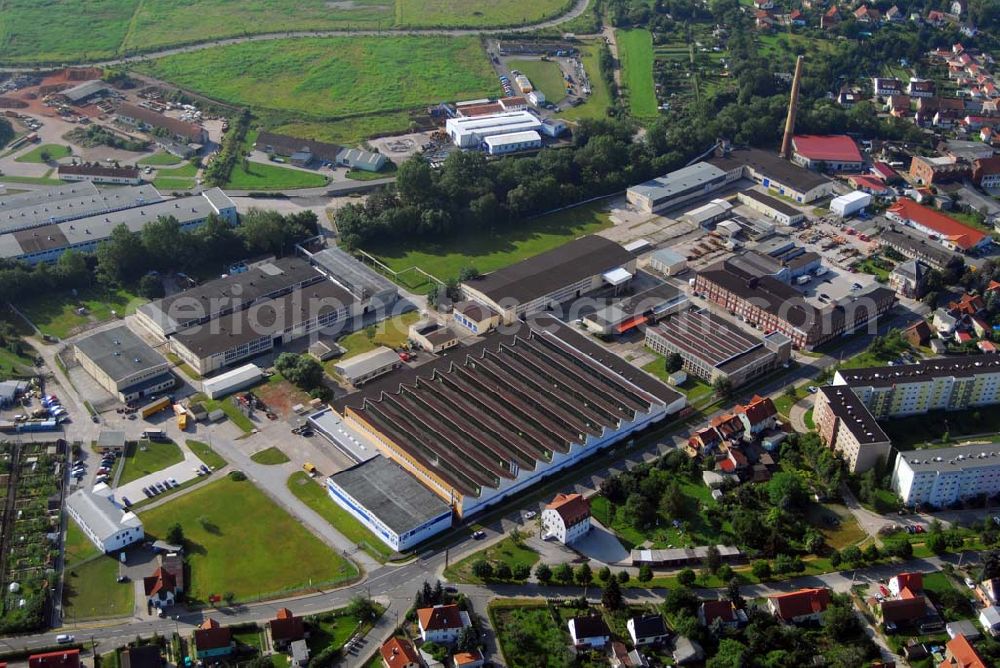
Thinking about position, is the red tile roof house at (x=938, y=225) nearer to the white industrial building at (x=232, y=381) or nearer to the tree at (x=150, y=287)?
the white industrial building at (x=232, y=381)

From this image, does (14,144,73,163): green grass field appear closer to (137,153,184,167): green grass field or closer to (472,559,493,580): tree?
(137,153,184,167): green grass field

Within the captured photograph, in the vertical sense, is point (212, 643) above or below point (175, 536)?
above

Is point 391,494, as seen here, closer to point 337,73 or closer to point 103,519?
point 103,519

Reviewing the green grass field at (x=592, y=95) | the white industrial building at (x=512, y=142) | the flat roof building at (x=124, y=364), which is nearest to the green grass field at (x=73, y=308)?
the flat roof building at (x=124, y=364)

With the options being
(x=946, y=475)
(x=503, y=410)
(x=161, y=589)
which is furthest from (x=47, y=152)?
(x=946, y=475)

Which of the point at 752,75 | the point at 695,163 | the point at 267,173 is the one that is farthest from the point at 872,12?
the point at 267,173

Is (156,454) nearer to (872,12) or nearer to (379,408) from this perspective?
(379,408)

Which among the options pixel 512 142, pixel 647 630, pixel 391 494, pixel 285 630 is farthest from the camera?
pixel 512 142
